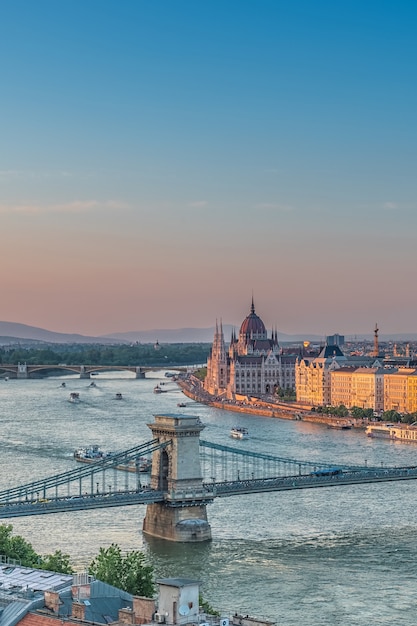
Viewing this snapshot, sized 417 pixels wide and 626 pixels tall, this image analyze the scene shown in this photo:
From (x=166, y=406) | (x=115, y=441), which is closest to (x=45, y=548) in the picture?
(x=115, y=441)

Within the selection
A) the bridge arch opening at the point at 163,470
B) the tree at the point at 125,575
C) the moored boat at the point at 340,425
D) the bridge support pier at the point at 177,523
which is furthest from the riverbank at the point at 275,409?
the tree at the point at 125,575

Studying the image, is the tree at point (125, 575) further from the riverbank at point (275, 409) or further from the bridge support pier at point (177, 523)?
the riverbank at point (275, 409)

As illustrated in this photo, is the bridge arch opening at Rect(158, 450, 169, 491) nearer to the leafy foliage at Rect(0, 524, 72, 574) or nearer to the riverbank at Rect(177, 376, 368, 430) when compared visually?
the leafy foliage at Rect(0, 524, 72, 574)

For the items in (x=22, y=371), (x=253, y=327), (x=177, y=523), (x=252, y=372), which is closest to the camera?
(x=177, y=523)

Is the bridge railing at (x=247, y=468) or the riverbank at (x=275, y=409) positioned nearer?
the bridge railing at (x=247, y=468)

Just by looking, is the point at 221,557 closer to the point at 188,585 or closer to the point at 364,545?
the point at 364,545

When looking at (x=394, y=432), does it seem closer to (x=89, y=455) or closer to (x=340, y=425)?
(x=340, y=425)

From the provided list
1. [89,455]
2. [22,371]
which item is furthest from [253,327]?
[89,455]
